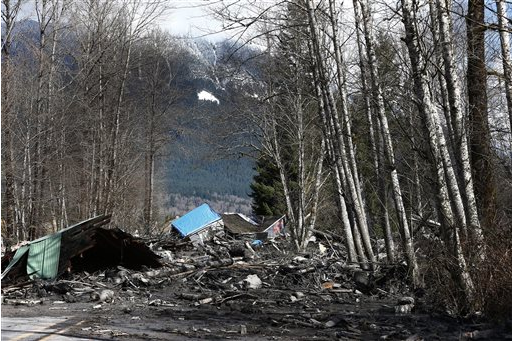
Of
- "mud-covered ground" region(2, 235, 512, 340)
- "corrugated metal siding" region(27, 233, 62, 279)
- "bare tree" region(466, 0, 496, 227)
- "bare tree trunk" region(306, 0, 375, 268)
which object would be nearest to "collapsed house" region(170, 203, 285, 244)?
"mud-covered ground" region(2, 235, 512, 340)

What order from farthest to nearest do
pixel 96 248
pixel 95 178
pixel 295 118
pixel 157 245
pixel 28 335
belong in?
pixel 95 178
pixel 295 118
pixel 157 245
pixel 96 248
pixel 28 335

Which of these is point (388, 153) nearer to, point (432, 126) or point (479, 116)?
point (479, 116)

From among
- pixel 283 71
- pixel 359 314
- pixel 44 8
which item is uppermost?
pixel 44 8

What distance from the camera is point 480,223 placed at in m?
8.70

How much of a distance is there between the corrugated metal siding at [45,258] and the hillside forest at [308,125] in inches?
211

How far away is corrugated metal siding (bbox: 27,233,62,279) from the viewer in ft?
43.5

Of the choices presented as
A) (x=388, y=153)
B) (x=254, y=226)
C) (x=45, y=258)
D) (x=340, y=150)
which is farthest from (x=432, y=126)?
(x=254, y=226)

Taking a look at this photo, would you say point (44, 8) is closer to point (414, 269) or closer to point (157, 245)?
point (157, 245)

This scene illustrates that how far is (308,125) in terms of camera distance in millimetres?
24016

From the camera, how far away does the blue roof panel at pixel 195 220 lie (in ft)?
85.3

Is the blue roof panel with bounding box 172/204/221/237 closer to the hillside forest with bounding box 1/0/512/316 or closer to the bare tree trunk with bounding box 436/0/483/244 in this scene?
the hillside forest with bounding box 1/0/512/316

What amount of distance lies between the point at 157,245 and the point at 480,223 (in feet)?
44.8

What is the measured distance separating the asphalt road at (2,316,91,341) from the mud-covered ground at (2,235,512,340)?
0.11 m

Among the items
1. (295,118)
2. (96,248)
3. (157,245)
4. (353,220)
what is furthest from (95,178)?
(353,220)
